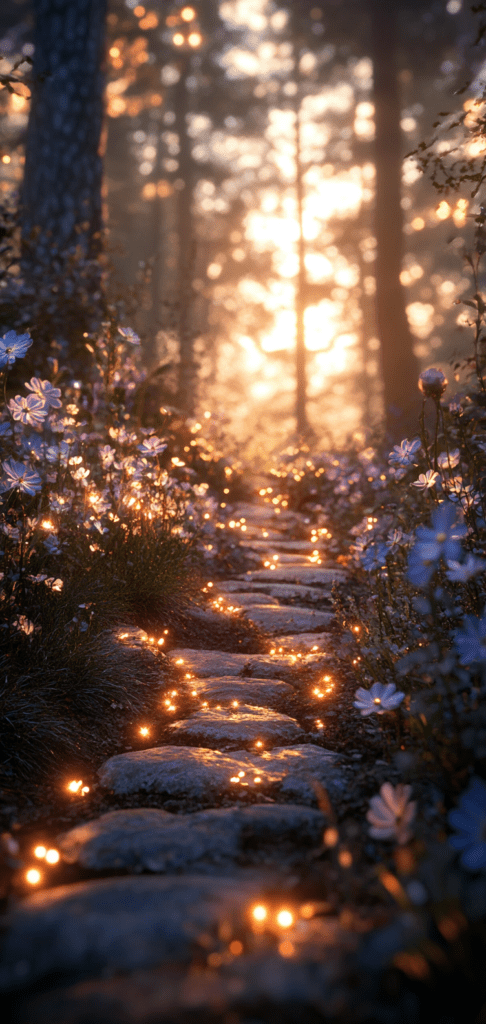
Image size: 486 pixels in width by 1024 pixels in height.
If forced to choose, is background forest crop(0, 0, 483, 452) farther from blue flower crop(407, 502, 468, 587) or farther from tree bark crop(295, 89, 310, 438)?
blue flower crop(407, 502, 468, 587)

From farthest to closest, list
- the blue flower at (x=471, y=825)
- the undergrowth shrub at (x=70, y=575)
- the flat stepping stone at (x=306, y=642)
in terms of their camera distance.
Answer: the flat stepping stone at (x=306, y=642), the undergrowth shrub at (x=70, y=575), the blue flower at (x=471, y=825)

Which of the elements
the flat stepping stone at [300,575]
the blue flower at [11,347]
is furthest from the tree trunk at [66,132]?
the blue flower at [11,347]

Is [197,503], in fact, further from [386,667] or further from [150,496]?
[386,667]

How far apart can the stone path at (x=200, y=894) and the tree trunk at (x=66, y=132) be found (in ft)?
17.3

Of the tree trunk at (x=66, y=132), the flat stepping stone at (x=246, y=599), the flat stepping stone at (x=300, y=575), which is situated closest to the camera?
the flat stepping stone at (x=246, y=599)

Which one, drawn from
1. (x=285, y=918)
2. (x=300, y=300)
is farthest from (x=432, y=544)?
(x=300, y=300)

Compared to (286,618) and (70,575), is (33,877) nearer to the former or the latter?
(70,575)

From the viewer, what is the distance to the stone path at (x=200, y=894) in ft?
2.75

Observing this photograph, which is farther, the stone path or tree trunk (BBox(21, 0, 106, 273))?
tree trunk (BBox(21, 0, 106, 273))

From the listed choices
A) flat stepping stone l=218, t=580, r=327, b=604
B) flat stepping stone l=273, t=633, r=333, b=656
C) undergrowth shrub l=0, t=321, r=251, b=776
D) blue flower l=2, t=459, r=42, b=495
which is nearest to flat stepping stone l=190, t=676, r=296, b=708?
undergrowth shrub l=0, t=321, r=251, b=776

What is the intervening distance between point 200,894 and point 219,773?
73 centimetres

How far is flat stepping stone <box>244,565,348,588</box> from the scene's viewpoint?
13.6ft

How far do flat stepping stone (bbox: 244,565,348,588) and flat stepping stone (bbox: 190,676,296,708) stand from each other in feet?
5.25

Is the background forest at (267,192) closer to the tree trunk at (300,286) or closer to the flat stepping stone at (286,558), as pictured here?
the tree trunk at (300,286)
